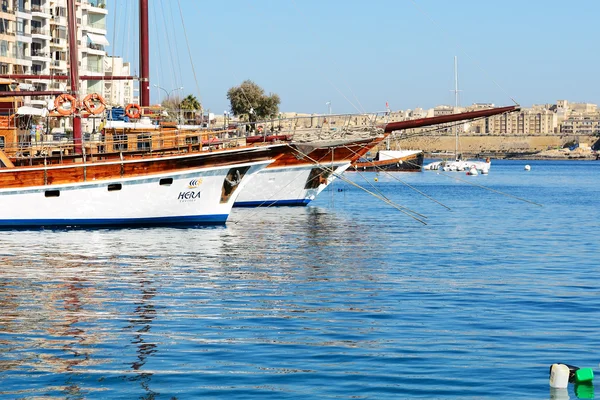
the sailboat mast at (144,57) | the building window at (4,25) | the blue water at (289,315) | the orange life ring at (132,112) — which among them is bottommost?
the blue water at (289,315)

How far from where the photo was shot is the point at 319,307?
1919 centimetres

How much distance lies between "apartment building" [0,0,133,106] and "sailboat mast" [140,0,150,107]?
32593 millimetres

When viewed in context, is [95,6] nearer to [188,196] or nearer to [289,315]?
[188,196]

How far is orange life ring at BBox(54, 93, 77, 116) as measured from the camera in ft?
124

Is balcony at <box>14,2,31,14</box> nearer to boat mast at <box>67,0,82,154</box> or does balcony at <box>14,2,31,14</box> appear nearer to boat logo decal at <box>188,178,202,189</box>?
boat mast at <box>67,0,82,154</box>

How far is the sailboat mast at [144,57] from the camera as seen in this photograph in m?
47.9

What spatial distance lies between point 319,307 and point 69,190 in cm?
1851

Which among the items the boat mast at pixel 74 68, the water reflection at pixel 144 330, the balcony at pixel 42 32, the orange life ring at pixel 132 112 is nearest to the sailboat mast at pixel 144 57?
the orange life ring at pixel 132 112

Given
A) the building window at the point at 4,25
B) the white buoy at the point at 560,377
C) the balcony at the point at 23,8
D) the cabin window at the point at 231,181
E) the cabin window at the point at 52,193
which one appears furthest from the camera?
the balcony at the point at 23,8

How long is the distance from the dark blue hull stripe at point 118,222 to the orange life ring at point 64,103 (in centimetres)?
392

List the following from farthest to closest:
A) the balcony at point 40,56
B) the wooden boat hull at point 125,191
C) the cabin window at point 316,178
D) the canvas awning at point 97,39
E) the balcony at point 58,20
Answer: the canvas awning at point 97,39, the balcony at point 58,20, the balcony at point 40,56, the cabin window at point 316,178, the wooden boat hull at point 125,191

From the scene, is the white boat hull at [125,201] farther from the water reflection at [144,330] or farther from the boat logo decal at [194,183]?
the water reflection at [144,330]

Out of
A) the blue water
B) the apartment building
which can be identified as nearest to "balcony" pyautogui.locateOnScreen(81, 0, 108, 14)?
the apartment building

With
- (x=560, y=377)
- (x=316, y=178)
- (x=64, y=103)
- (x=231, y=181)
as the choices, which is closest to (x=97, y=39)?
(x=316, y=178)
